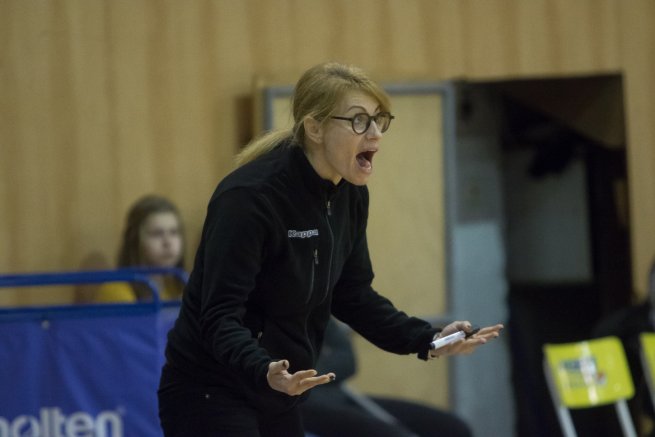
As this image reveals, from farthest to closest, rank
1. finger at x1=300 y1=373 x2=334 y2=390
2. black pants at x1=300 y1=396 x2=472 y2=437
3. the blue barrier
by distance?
1. black pants at x1=300 y1=396 x2=472 y2=437
2. the blue barrier
3. finger at x1=300 y1=373 x2=334 y2=390

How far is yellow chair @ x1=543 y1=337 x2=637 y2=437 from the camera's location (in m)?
5.12

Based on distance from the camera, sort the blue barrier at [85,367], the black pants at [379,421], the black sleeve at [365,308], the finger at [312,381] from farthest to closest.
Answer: the black pants at [379,421] < the blue barrier at [85,367] < the black sleeve at [365,308] < the finger at [312,381]

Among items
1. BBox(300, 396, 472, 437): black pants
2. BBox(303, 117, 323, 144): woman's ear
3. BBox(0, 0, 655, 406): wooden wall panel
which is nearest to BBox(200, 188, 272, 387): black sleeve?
BBox(303, 117, 323, 144): woman's ear

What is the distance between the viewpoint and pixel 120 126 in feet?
17.1

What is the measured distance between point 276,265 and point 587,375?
3088 mm

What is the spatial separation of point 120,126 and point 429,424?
2044mm

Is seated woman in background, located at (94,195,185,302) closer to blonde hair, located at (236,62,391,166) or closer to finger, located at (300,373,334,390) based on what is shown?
blonde hair, located at (236,62,391,166)

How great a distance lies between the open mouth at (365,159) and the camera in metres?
2.57

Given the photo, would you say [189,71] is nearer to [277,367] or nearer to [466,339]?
[466,339]

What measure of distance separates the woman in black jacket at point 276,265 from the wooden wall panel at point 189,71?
8.79ft

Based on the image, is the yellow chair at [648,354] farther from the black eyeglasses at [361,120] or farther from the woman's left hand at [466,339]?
the black eyeglasses at [361,120]

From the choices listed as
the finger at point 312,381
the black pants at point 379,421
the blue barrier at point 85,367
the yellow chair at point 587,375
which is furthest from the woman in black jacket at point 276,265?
the yellow chair at point 587,375

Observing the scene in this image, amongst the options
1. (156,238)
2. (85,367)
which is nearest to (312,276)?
(85,367)

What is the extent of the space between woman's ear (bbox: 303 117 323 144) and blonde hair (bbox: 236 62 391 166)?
0.01 meters
